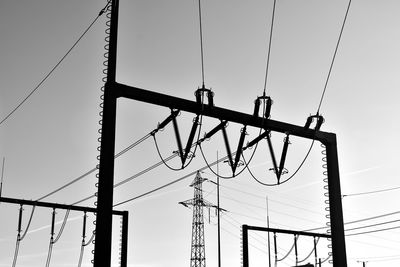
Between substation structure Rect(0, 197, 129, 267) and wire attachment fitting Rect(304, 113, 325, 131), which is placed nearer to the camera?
wire attachment fitting Rect(304, 113, 325, 131)

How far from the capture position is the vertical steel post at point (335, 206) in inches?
495

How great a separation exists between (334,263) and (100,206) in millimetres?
5501

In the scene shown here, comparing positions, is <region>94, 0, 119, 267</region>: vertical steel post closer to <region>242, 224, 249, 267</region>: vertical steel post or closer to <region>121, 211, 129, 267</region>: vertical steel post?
<region>121, 211, 129, 267</region>: vertical steel post

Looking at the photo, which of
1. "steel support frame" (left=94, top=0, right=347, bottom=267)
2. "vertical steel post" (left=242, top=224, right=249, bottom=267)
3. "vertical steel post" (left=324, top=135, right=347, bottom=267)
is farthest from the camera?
"vertical steel post" (left=242, top=224, right=249, bottom=267)

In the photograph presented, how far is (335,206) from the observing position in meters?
13.0

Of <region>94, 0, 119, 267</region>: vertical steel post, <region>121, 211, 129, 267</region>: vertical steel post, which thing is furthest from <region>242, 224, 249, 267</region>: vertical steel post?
<region>94, 0, 119, 267</region>: vertical steel post

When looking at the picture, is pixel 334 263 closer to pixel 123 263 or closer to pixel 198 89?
pixel 198 89

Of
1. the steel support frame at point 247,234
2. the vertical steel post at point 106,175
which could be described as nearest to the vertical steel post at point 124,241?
the steel support frame at point 247,234

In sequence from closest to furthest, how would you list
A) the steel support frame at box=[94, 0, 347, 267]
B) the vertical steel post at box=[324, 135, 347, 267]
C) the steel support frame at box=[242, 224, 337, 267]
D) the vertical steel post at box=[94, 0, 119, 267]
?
1. the vertical steel post at box=[94, 0, 119, 267]
2. the steel support frame at box=[94, 0, 347, 267]
3. the vertical steel post at box=[324, 135, 347, 267]
4. the steel support frame at box=[242, 224, 337, 267]

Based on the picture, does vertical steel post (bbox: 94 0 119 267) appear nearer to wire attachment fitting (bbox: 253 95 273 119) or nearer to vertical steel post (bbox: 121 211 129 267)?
wire attachment fitting (bbox: 253 95 273 119)

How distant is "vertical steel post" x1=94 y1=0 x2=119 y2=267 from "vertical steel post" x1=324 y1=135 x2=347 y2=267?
5.34 m

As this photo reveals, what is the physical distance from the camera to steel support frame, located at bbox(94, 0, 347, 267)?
9805mm

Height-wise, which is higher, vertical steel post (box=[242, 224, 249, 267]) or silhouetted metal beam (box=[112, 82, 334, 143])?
silhouetted metal beam (box=[112, 82, 334, 143])

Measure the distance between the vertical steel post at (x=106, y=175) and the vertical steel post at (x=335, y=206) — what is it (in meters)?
5.34
